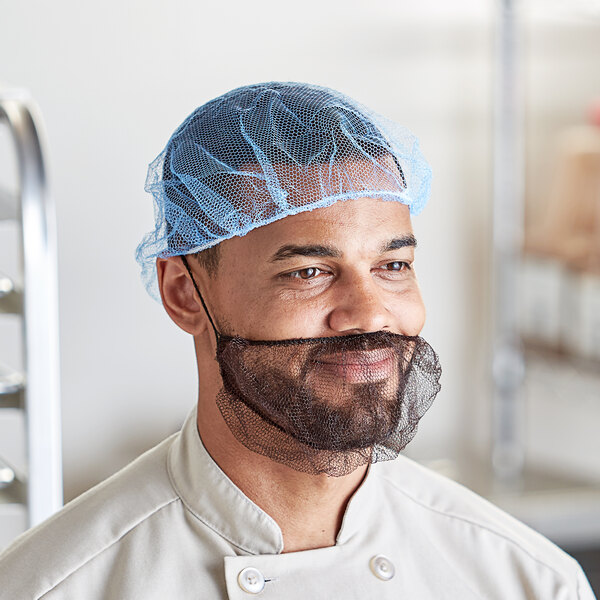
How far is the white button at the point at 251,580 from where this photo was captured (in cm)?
91

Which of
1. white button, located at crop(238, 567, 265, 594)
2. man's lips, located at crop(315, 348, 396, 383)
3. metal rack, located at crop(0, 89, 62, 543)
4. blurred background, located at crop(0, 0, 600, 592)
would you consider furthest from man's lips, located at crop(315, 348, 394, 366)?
blurred background, located at crop(0, 0, 600, 592)

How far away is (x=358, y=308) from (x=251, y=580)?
28 centimetres

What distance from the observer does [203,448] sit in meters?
0.99

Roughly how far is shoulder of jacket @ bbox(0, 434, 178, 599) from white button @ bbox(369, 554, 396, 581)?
22cm

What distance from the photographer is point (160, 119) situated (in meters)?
2.24

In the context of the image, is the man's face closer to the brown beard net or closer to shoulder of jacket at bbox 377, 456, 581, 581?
the brown beard net

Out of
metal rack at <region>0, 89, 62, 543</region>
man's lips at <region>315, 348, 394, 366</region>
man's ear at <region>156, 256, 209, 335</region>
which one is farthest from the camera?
metal rack at <region>0, 89, 62, 543</region>

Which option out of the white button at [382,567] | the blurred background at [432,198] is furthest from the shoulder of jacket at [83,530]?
the blurred background at [432,198]

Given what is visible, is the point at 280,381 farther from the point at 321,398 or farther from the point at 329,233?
the point at 329,233

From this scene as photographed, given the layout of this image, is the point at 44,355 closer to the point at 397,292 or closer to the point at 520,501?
the point at 397,292

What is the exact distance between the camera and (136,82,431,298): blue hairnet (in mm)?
925

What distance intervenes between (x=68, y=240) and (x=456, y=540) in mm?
1427

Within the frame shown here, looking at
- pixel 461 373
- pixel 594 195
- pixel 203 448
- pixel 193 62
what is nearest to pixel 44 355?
pixel 203 448

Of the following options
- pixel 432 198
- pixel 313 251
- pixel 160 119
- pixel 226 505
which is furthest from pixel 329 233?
pixel 432 198
